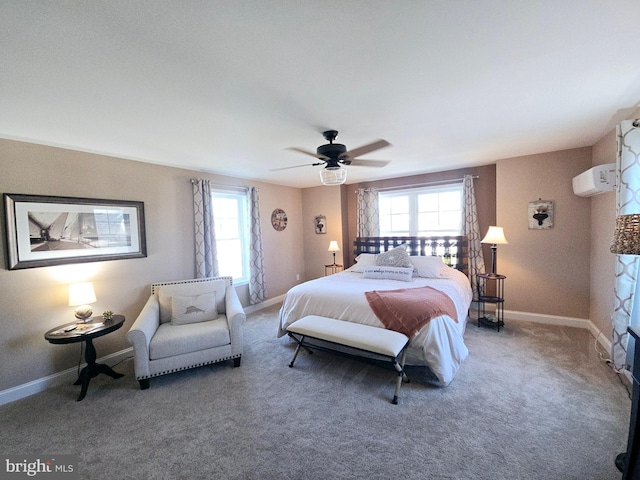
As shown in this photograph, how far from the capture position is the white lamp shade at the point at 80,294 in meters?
2.64

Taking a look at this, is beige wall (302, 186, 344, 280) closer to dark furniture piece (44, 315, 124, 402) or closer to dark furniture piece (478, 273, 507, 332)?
dark furniture piece (478, 273, 507, 332)

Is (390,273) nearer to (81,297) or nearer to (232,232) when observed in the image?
(232,232)

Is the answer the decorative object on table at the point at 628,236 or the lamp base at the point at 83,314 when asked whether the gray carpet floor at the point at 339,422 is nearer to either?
the lamp base at the point at 83,314

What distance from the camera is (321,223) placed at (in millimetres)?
5871

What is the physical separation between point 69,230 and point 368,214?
4474mm

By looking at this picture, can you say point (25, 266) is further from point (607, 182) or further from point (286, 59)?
point (607, 182)

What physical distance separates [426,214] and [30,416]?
18.2 feet

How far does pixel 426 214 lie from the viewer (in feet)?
16.1

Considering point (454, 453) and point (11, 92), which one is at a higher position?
point (11, 92)

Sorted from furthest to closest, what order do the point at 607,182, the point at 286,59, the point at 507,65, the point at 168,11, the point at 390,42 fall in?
the point at 607,182, the point at 507,65, the point at 286,59, the point at 390,42, the point at 168,11

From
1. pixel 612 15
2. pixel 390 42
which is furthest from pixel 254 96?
pixel 612 15

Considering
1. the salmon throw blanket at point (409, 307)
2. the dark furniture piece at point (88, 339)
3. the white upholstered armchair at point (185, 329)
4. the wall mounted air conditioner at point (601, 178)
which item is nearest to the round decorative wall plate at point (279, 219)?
the white upholstered armchair at point (185, 329)

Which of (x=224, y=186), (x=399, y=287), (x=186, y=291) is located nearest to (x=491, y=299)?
(x=399, y=287)

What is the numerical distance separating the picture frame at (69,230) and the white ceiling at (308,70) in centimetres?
63
